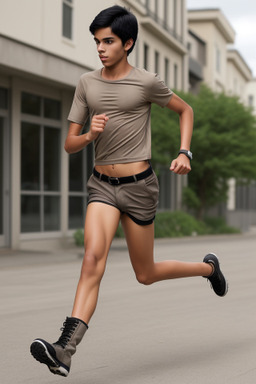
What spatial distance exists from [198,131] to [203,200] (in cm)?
459

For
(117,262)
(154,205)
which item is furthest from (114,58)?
(117,262)

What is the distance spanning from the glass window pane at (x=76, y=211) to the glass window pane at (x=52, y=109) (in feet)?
7.64

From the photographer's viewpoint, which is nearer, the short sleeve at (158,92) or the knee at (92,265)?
the knee at (92,265)

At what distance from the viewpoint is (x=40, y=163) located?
20.1 meters

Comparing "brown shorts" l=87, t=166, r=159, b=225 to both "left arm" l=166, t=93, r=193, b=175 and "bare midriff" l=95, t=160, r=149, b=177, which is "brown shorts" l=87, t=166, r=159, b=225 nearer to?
"bare midriff" l=95, t=160, r=149, b=177

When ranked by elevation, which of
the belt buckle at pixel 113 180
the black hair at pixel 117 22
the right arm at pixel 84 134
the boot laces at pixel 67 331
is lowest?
the boot laces at pixel 67 331

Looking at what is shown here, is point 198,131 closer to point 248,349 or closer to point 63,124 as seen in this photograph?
point 63,124

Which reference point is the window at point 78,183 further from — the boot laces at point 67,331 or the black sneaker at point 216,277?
the boot laces at point 67,331

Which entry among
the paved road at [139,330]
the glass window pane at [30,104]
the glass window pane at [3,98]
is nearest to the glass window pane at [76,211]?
the glass window pane at [30,104]

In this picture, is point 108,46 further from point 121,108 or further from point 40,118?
point 40,118

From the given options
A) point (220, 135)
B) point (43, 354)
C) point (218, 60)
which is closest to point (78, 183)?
point (220, 135)

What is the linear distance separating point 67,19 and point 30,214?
4.88 meters

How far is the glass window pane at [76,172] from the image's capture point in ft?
71.8

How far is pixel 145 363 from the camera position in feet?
18.2
